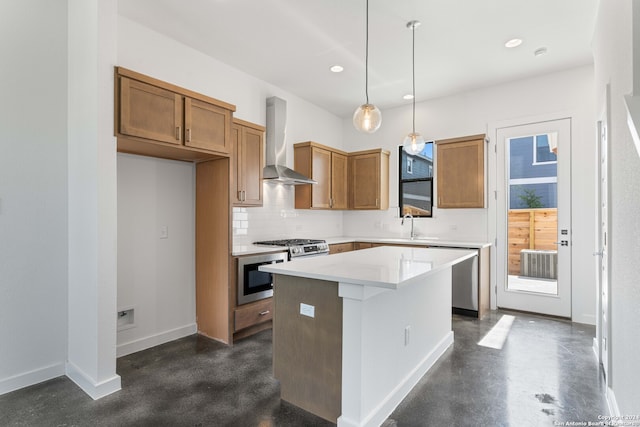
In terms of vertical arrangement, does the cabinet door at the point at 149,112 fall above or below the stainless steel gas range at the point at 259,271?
above

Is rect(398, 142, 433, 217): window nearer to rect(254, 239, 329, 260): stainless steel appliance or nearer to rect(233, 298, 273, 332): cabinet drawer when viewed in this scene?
rect(254, 239, 329, 260): stainless steel appliance

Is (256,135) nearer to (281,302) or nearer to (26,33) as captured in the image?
(26,33)

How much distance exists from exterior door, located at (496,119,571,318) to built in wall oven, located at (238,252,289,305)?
3.06 metres

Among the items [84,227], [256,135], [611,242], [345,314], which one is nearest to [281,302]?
[345,314]

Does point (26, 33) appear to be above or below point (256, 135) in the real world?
above

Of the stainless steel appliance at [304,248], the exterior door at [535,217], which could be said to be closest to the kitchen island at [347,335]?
the stainless steel appliance at [304,248]

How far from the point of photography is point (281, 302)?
2.29 metres

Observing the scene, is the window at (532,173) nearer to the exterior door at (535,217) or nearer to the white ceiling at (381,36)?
the exterior door at (535,217)

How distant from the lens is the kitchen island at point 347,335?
1.90 meters

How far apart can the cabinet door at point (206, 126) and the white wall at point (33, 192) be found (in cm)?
94

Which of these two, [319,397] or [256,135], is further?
[256,135]

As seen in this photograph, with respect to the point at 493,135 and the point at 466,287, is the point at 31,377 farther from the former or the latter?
the point at 493,135

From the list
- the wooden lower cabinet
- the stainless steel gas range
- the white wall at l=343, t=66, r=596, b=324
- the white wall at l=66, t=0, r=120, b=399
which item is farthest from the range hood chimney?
the wooden lower cabinet

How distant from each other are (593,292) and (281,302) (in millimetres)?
3868
